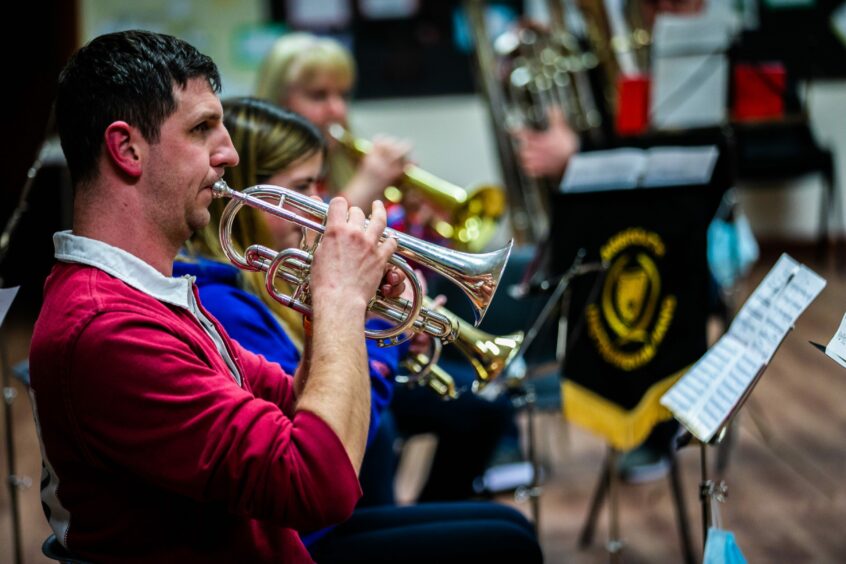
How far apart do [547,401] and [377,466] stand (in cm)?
86

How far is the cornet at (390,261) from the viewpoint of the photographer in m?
1.37

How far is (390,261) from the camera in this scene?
1.39 m

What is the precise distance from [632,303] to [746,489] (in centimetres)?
102

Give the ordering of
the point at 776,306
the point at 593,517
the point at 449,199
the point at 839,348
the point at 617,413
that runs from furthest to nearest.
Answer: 1. the point at 449,199
2. the point at 593,517
3. the point at 617,413
4. the point at 776,306
5. the point at 839,348

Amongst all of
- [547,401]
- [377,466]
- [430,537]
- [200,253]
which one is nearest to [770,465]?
[547,401]

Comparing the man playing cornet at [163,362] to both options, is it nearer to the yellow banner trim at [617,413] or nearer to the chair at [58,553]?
the chair at [58,553]

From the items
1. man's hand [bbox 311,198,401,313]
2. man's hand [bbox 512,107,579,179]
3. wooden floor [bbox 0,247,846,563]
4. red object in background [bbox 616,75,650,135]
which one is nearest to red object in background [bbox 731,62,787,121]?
red object in background [bbox 616,75,650,135]

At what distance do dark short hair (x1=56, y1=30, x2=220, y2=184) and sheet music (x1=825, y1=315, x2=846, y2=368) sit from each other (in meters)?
0.95

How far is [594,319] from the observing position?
249cm

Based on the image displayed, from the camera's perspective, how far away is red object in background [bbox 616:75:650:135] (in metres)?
3.34

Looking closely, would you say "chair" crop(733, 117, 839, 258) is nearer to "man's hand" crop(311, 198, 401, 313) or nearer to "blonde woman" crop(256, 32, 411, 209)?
"blonde woman" crop(256, 32, 411, 209)

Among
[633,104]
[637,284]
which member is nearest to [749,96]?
[633,104]

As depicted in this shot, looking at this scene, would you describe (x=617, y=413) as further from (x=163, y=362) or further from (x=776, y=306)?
(x=163, y=362)

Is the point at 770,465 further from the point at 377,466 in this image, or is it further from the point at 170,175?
the point at 170,175
